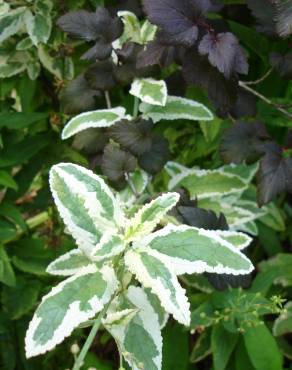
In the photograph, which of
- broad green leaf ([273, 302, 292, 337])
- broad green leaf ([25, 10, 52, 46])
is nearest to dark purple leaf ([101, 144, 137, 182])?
broad green leaf ([25, 10, 52, 46])

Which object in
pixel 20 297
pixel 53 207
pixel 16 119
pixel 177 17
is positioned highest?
pixel 177 17

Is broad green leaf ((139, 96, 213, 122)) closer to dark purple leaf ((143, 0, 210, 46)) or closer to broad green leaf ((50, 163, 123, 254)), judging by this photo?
dark purple leaf ((143, 0, 210, 46))

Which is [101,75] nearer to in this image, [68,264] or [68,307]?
[68,264]

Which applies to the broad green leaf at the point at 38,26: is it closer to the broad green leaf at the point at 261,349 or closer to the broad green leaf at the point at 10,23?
the broad green leaf at the point at 10,23

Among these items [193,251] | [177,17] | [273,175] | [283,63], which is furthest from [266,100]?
[193,251]

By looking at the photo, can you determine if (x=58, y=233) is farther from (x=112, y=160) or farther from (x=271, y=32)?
(x=271, y=32)

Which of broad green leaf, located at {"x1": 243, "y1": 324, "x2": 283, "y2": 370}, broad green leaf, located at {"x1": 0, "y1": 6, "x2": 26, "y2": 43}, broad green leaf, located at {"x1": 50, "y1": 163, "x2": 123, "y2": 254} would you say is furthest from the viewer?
broad green leaf, located at {"x1": 0, "y1": 6, "x2": 26, "y2": 43}

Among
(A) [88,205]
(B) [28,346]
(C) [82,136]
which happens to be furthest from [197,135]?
(B) [28,346]

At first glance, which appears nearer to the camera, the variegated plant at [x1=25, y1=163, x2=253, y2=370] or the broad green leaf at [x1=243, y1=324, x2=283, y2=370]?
the variegated plant at [x1=25, y1=163, x2=253, y2=370]
